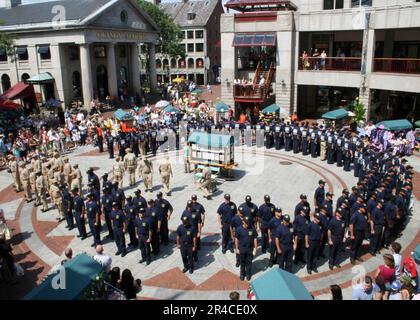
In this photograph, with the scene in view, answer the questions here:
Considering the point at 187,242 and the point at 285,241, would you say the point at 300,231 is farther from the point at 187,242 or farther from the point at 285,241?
the point at 187,242

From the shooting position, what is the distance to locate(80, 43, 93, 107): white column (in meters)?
38.8

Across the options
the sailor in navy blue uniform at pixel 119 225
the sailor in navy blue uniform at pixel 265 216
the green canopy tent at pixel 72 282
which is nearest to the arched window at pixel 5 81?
the sailor in navy blue uniform at pixel 119 225

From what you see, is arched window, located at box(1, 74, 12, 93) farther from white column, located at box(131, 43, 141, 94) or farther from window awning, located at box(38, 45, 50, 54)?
white column, located at box(131, 43, 141, 94)

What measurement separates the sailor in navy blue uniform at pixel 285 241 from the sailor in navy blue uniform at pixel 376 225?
268 centimetres

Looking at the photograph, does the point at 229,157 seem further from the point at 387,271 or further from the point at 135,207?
the point at 387,271

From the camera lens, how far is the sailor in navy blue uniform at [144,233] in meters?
11.2

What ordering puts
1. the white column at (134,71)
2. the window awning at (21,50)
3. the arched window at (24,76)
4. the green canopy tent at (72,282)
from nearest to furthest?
the green canopy tent at (72,282) → the window awning at (21,50) → the arched window at (24,76) → the white column at (134,71)

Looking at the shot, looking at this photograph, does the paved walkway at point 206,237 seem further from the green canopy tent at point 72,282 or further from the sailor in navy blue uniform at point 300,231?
the green canopy tent at point 72,282

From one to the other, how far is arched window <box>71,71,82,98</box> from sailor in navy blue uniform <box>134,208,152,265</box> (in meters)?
35.2

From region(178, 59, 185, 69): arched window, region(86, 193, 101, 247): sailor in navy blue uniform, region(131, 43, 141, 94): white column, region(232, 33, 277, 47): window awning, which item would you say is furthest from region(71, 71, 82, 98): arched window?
region(86, 193, 101, 247): sailor in navy blue uniform

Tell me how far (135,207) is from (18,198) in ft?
28.0

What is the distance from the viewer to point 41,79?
38.7 metres

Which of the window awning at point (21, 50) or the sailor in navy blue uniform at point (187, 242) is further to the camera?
the window awning at point (21, 50)
